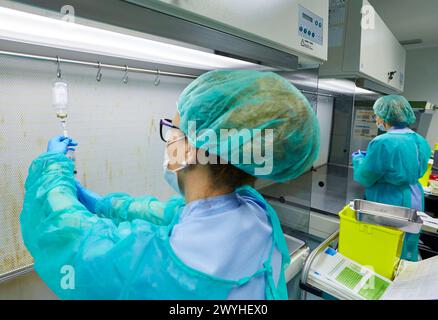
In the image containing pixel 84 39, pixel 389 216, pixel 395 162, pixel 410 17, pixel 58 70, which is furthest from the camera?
pixel 410 17

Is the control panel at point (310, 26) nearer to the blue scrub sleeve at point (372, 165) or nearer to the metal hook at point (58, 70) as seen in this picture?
the metal hook at point (58, 70)

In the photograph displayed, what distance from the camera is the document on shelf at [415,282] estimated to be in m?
0.97

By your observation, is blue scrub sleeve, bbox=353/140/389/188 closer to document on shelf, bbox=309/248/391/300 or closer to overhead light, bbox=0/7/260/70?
document on shelf, bbox=309/248/391/300

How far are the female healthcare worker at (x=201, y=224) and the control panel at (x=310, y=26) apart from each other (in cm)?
60

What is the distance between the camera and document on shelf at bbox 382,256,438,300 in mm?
968

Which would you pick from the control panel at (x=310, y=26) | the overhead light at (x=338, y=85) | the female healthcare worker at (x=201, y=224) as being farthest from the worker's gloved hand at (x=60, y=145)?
the overhead light at (x=338, y=85)

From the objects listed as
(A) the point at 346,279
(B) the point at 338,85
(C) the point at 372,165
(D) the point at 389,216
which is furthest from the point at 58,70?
(C) the point at 372,165

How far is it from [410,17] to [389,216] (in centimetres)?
229

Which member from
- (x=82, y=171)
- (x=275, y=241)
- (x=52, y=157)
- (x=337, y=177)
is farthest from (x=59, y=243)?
(x=337, y=177)

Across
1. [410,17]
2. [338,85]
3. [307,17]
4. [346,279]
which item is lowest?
[346,279]

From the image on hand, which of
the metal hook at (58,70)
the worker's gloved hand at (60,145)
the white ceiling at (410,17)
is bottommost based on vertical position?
the worker's gloved hand at (60,145)

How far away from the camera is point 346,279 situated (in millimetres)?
1095

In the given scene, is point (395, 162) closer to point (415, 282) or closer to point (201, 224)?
point (415, 282)

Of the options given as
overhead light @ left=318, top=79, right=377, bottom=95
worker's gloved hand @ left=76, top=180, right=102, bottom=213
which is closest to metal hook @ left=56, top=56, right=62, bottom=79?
worker's gloved hand @ left=76, top=180, right=102, bottom=213
